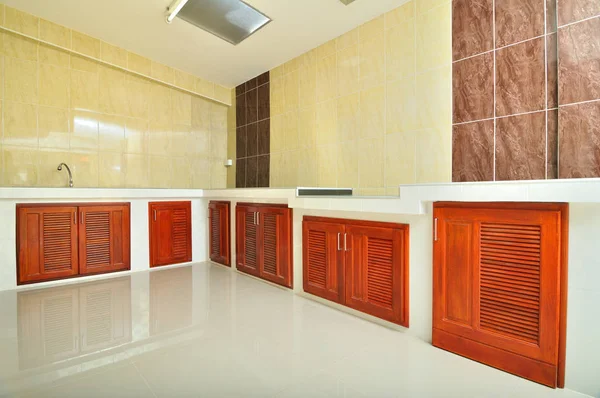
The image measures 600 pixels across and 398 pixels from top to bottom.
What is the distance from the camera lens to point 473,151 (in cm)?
257

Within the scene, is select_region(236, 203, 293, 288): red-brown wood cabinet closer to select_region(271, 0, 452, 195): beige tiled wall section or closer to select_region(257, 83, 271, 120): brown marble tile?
select_region(271, 0, 452, 195): beige tiled wall section

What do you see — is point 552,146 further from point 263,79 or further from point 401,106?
point 263,79

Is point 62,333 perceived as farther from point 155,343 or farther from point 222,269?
point 222,269

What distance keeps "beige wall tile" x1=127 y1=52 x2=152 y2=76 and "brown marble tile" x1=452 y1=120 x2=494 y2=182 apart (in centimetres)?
426

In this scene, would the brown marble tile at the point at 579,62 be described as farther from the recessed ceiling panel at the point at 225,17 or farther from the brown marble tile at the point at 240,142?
the brown marble tile at the point at 240,142

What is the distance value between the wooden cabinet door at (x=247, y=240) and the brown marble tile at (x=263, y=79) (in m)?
2.05

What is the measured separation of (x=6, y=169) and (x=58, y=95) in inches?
44.1

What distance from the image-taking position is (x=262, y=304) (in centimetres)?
300

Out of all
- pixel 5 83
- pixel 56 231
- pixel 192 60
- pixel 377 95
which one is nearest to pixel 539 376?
pixel 377 95

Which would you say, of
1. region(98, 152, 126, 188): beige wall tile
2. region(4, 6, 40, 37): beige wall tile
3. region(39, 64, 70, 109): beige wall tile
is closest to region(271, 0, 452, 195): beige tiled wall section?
region(98, 152, 126, 188): beige wall tile

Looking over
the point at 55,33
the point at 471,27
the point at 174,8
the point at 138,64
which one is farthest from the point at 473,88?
the point at 55,33

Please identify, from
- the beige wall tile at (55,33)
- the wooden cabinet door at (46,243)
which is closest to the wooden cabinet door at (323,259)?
the wooden cabinet door at (46,243)

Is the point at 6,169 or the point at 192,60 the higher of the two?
the point at 192,60

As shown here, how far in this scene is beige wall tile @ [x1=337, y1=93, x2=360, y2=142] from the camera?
3.48m
